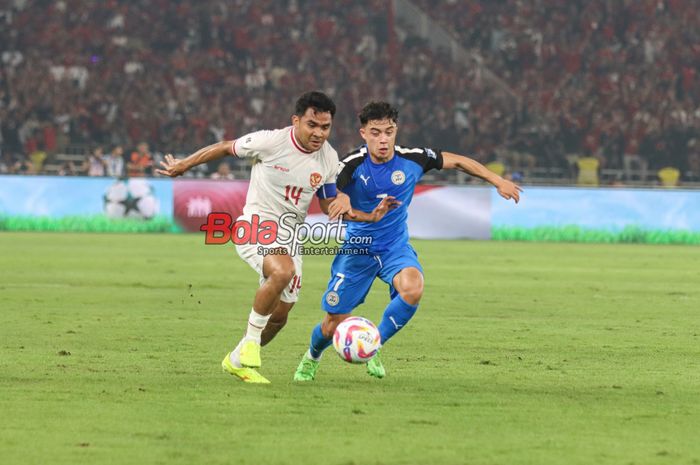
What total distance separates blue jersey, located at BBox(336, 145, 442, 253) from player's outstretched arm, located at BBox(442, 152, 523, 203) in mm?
143

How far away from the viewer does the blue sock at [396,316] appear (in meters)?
8.32

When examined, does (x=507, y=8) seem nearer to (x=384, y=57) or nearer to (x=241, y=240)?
(x=384, y=57)

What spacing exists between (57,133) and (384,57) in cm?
1026

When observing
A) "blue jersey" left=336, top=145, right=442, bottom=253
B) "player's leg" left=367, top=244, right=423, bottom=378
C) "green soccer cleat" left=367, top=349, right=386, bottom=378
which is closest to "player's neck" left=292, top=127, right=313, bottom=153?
"blue jersey" left=336, top=145, right=442, bottom=253

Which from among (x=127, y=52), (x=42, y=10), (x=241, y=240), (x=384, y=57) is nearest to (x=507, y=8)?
(x=384, y=57)

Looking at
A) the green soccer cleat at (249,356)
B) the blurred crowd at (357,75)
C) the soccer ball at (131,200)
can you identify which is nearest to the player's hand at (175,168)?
the green soccer cleat at (249,356)

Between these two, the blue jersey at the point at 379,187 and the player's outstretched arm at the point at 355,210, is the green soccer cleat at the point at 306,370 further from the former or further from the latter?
the player's outstretched arm at the point at 355,210

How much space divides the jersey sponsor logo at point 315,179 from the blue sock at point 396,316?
3.15 ft

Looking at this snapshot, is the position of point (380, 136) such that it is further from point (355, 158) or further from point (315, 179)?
point (315, 179)

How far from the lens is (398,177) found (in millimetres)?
8688

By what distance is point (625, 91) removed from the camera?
36.8 metres

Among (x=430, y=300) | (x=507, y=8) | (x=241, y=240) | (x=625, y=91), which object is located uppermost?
(x=507, y=8)

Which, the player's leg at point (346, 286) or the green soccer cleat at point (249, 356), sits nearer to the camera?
the green soccer cleat at point (249, 356)

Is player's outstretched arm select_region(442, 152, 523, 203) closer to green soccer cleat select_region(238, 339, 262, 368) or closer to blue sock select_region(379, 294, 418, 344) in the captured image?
blue sock select_region(379, 294, 418, 344)
